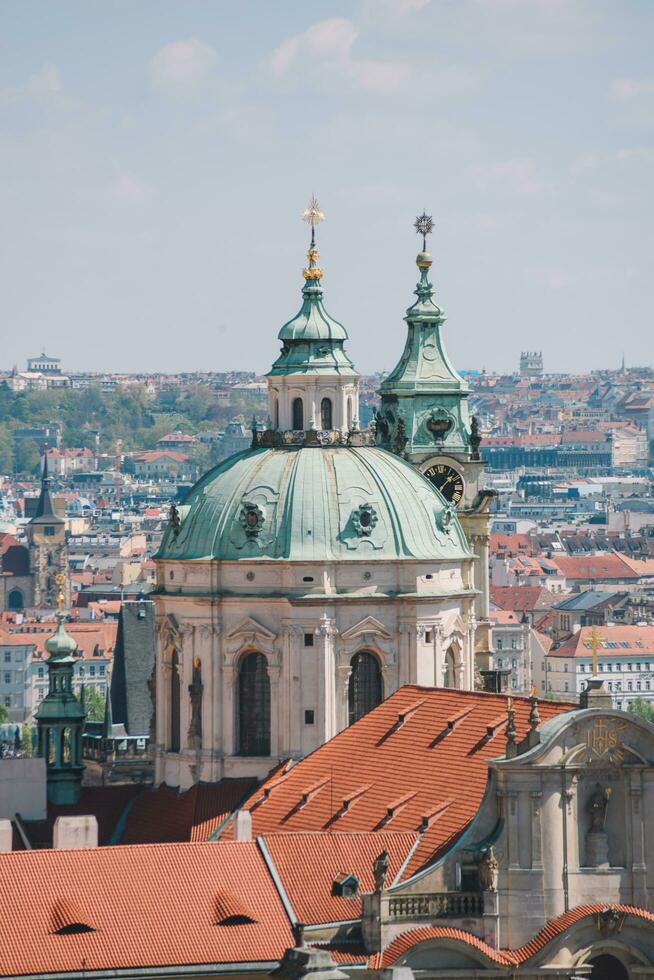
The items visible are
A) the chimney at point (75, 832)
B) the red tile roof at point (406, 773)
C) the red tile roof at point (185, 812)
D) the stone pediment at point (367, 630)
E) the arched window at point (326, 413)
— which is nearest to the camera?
the red tile roof at point (406, 773)

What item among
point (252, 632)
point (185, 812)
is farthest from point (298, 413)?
point (185, 812)

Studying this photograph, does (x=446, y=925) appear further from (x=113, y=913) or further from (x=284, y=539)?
(x=284, y=539)

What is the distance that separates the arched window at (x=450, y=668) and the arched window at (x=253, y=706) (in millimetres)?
4491

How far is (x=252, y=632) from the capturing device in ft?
→ 322

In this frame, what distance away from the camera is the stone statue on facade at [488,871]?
259 ft

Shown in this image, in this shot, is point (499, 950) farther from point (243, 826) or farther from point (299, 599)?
point (299, 599)

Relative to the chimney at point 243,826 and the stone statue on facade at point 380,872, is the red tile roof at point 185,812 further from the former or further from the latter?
the stone statue on facade at point 380,872

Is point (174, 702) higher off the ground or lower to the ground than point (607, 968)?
higher

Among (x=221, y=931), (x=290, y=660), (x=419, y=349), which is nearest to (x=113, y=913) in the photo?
(x=221, y=931)

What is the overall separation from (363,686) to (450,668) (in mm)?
2744

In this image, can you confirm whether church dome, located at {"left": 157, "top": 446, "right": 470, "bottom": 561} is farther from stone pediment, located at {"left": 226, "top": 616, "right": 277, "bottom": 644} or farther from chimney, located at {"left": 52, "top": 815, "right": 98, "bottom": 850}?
chimney, located at {"left": 52, "top": 815, "right": 98, "bottom": 850}

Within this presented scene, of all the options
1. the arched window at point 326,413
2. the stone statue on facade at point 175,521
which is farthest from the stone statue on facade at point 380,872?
the arched window at point 326,413

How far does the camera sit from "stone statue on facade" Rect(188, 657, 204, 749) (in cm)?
9869

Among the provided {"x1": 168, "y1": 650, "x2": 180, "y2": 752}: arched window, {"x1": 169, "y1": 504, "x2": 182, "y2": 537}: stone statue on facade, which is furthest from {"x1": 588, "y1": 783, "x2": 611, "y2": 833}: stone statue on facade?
{"x1": 169, "y1": 504, "x2": 182, "y2": 537}: stone statue on facade
